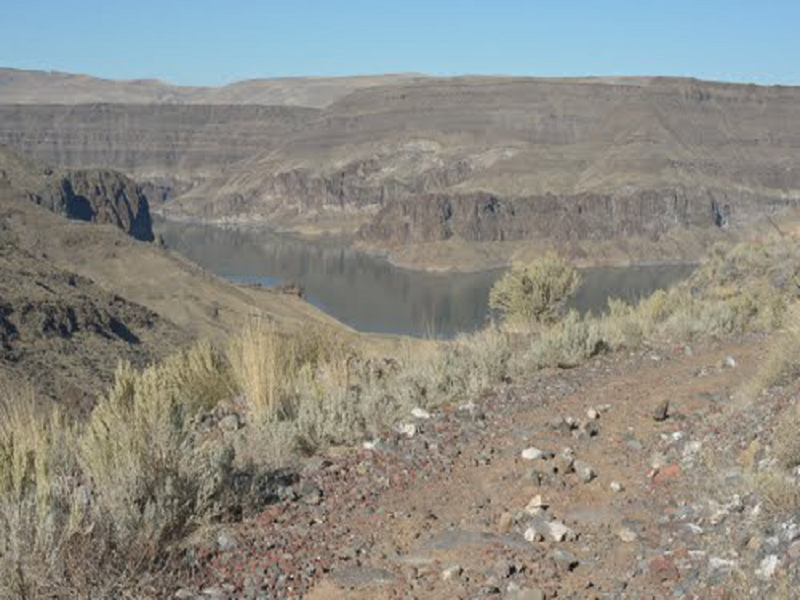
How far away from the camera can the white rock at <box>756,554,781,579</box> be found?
4.49 m

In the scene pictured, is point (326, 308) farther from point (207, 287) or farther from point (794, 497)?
point (794, 497)

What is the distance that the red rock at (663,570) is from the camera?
4926mm

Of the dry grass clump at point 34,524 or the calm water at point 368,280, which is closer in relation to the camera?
the dry grass clump at point 34,524

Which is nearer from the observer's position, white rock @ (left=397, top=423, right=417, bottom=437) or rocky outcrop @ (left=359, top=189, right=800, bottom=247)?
white rock @ (left=397, top=423, right=417, bottom=437)

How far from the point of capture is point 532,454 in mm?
7090

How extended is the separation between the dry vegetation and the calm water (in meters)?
68.2

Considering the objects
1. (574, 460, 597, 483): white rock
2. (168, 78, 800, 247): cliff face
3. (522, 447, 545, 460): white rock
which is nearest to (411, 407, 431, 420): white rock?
(522, 447, 545, 460): white rock

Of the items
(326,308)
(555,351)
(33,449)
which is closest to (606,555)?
(33,449)

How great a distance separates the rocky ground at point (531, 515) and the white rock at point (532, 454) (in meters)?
0.01

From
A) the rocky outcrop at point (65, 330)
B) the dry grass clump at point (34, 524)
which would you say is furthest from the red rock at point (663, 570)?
the rocky outcrop at point (65, 330)

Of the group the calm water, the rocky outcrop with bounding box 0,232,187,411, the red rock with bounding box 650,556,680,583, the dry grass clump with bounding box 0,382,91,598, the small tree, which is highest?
the dry grass clump with bounding box 0,382,91,598

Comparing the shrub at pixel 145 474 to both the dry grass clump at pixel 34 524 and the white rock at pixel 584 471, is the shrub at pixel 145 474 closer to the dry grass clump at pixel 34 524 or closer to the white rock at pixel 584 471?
the dry grass clump at pixel 34 524

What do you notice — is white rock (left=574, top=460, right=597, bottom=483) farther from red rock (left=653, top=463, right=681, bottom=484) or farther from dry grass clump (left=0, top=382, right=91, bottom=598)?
dry grass clump (left=0, top=382, right=91, bottom=598)

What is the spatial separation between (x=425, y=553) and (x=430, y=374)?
14.3 ft
